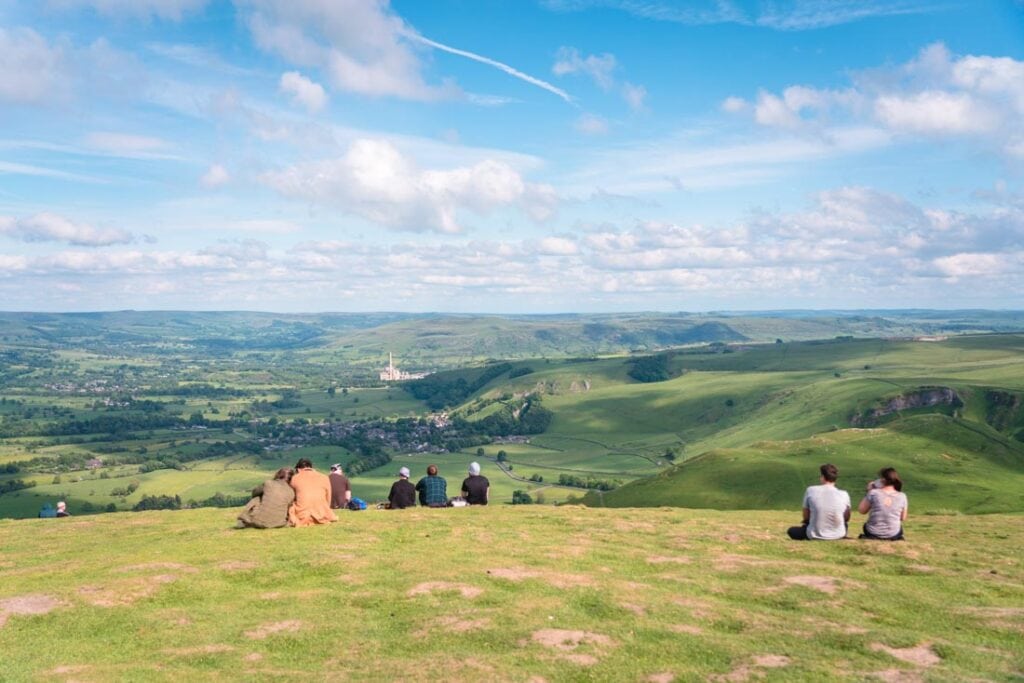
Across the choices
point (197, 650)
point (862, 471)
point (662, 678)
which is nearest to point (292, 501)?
point (197, 650)

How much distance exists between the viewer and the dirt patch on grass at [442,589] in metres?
23.1

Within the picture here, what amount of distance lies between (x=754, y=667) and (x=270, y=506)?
2300 cm

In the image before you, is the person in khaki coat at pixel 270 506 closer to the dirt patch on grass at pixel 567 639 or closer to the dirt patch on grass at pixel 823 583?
the dirt patch on grass at pixel 567 639

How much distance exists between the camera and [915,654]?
1764 cm

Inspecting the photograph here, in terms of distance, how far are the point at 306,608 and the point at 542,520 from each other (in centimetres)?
1786

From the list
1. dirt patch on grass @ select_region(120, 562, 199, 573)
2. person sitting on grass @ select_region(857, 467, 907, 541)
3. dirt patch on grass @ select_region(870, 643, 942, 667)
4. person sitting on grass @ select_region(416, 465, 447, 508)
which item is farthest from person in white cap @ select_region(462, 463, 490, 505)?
dirt patch on grass @ select_region(870, 643, 942, 667)

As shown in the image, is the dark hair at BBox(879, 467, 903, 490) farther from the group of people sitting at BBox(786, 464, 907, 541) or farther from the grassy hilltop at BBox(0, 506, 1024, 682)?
the grassy hilltop at BBox(0, 506, 1024, 682)

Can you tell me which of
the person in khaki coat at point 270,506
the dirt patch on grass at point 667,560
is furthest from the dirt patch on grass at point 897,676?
the person in khaki coat at point 270,506

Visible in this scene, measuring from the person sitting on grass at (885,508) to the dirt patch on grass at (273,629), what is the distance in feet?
71.1

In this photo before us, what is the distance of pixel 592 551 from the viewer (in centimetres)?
2922

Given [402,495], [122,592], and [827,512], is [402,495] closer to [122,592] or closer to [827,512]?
[122,592]

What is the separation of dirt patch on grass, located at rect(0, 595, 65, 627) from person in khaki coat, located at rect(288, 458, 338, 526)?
1140 centimetres

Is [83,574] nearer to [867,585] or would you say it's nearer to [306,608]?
[306,608]

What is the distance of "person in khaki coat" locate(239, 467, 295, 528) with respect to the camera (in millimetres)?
32531
